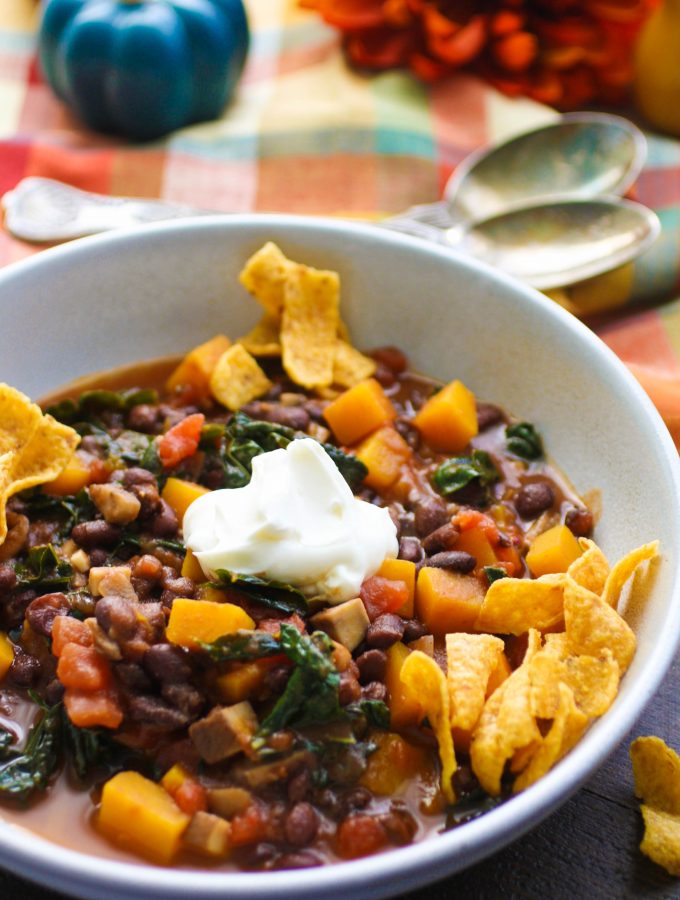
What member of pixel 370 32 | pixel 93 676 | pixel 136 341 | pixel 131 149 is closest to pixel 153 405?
pixel 136 341

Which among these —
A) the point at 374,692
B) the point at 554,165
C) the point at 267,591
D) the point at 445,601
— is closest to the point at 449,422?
the point at 445,601

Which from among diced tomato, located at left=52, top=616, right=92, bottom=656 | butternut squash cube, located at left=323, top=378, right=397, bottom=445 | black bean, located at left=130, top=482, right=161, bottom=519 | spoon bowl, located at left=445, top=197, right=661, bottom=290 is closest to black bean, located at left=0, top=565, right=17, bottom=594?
diced tomato, located at left=52, top=616, right=92, bottom=656

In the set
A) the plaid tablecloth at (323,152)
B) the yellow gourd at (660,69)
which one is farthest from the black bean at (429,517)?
the yellow gourd at (660,69)

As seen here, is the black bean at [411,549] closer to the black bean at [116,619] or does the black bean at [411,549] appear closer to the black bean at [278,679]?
the black bean at [278,679]

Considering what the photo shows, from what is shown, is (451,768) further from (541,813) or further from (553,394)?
(553,394)

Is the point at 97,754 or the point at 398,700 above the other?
the point at 398,700

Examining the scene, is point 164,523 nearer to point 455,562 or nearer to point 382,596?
point 382,596
